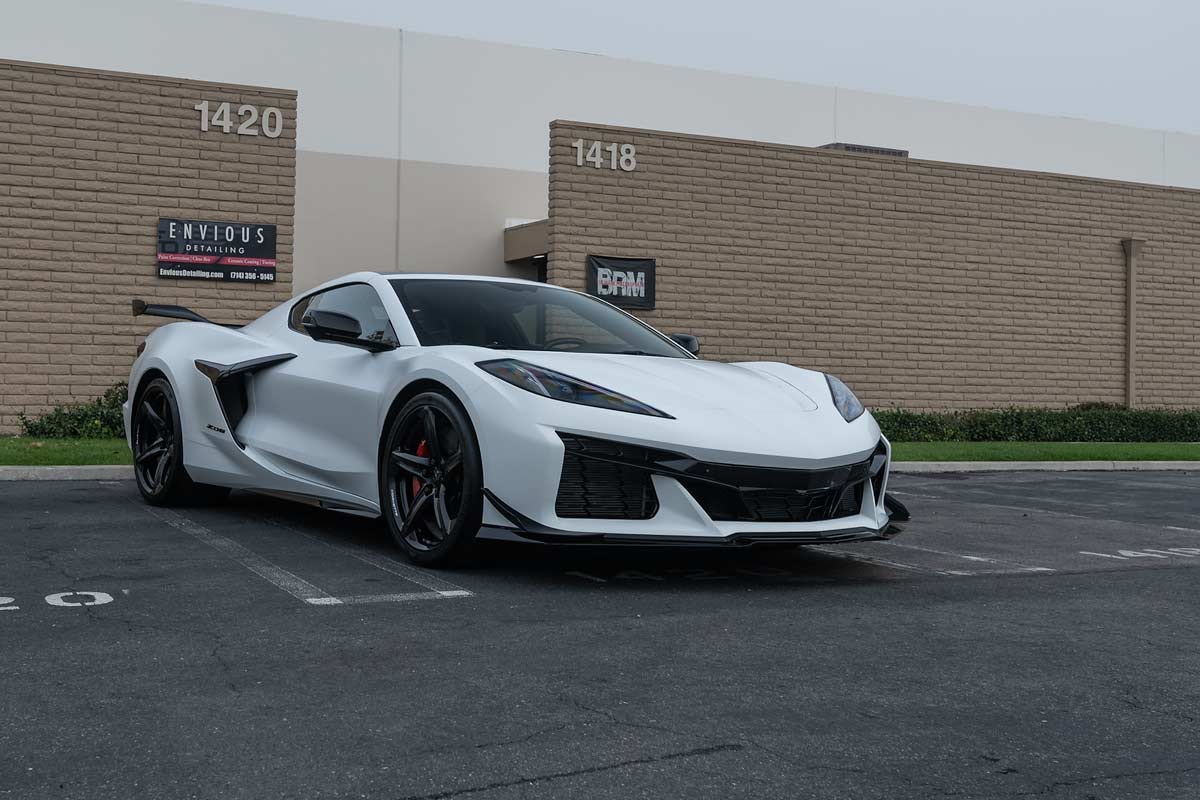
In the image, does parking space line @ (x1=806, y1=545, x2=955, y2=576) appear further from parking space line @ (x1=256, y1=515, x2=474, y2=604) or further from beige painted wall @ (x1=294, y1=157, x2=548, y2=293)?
beige painted wall @ (x1=294, y1=157, x2=548, y2=293)

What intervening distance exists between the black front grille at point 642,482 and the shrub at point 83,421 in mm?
9213

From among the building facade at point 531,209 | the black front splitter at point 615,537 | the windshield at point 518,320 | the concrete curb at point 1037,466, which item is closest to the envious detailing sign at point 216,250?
the building facade at point 531,209

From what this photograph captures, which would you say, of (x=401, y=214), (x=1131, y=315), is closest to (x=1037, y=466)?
(x=1131, y=315)

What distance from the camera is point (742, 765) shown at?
2953mm

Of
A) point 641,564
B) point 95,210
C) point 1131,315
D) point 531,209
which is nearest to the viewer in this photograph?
point 641,564

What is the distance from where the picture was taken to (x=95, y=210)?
Result: 14.0m

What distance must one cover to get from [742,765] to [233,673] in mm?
1592

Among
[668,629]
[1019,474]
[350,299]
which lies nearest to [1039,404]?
[1019,474]

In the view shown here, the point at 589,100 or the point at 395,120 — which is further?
the point at 589,100

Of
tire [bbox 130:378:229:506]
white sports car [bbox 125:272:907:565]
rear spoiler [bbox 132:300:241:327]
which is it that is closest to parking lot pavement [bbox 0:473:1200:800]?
white sports car [bbox 125:272:907:565]

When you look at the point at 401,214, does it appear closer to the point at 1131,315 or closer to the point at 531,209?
the point at 531,209

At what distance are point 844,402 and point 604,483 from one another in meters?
1.46

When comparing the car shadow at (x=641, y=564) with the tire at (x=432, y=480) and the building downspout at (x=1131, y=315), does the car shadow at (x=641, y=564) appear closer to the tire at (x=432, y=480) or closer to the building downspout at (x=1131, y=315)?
the tire at (x=432, y=480)

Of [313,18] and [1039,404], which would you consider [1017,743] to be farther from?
[313,18]
